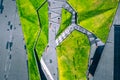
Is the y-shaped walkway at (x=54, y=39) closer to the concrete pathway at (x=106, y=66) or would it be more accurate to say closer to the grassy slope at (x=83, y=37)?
the grassy slope at (x=83, y=37)

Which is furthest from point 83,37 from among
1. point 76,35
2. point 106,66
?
point 106,66

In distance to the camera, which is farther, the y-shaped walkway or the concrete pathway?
the y-shaped walkway

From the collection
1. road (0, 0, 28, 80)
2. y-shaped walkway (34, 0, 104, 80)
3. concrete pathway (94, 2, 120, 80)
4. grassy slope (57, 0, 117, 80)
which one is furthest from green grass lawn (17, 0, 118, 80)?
concrete pathway (94, 2, 120, 80)

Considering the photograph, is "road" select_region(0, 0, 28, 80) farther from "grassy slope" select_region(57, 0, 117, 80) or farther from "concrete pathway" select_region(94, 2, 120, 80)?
"concrete pathway" select_region(94, 2, 120, 80)

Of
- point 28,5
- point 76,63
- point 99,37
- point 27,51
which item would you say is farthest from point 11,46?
point 99,37

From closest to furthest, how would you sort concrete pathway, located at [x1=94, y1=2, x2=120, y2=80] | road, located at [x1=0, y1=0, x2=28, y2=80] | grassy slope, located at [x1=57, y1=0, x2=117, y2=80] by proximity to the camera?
1. concrete pathway, located at [x1=94, y1=2, x2=120, y2=80]
2. grassy slope, located at [x1=57, y1=0, x2=117, y2=80]
3. road, located at [x1=0, y1=0, x2=28, y2=80]

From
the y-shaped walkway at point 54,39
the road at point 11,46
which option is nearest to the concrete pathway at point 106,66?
the y-shaped walkway at point 54,39

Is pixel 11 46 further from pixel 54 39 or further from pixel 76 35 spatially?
pixel 76 35
